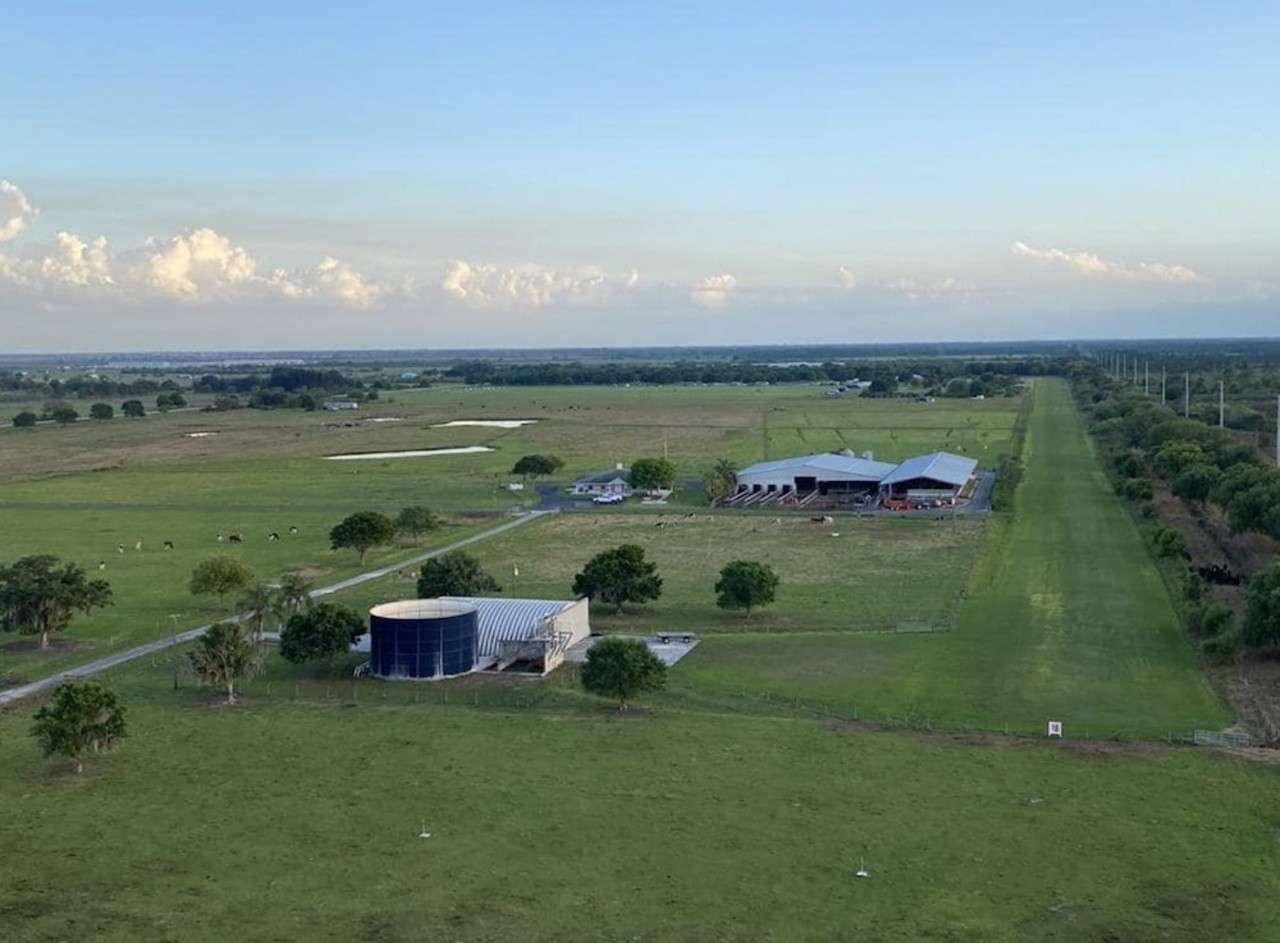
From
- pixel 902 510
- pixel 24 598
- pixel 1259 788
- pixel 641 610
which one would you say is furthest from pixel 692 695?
pixel 902 510

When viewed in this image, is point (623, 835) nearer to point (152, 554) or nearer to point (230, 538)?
point (152, 554)

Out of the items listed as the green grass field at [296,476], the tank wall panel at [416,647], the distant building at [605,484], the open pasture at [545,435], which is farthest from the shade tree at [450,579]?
the open pasture at [545,435]

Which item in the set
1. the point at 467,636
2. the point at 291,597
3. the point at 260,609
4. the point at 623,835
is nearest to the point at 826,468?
the point at 467,636

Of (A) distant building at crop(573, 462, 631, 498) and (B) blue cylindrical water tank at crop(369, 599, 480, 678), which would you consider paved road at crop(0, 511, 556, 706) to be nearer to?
(B) blue cylindrical water tank at crop(369, 599, 480, 678)

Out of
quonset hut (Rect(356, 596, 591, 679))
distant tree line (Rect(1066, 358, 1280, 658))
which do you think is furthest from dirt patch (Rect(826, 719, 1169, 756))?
quonset hut (Rect(356, 596, 591, 679))

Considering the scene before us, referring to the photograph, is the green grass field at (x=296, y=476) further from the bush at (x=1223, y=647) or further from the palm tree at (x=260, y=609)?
the bush at (x=1223, y=647)

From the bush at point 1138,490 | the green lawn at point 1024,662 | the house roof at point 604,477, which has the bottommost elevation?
the green lawn at point 1024,662
